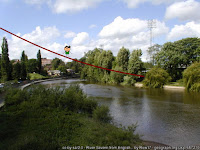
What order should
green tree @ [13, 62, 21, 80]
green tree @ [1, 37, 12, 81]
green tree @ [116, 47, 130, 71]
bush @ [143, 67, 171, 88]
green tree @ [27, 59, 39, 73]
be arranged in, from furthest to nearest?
green tree @ [27, 59, 39, 73] → green tree @ [13, 62, 21, 80] → green tree @ [116, 47, 130, 71] → green tree @ [1, 37, 12, 81] → bush @ [143, 67, 171, 88]

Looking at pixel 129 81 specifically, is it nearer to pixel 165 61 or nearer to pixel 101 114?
pixel 165 61

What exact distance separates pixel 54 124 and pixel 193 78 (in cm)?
2597

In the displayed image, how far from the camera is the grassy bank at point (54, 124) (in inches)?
298

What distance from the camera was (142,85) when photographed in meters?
38.5

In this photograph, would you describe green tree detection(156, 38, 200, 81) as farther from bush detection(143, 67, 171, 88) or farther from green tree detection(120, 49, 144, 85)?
bush detection(143, 67, 171, 88)

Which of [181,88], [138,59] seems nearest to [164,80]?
[181,88]

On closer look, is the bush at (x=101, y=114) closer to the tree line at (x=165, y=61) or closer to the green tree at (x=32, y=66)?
the tree line at (x=165, y=61)

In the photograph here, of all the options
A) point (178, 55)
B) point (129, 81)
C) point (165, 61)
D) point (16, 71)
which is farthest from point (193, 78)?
point (16, 71)

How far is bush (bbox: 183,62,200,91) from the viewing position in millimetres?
28544

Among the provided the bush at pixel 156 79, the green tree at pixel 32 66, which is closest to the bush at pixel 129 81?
the bush at pixel 156 79

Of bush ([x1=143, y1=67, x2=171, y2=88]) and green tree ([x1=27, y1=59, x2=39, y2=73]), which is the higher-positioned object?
green tree ([x1=27, y1=59, x2=39, y2=73])

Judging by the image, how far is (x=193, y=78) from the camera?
29.0 meters

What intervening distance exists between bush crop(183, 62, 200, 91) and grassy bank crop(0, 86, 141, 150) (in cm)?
2125

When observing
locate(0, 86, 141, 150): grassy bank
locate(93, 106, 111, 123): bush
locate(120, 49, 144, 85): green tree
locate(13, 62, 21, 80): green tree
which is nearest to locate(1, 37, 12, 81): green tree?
locate(13, 62, 21, 80): green tree
